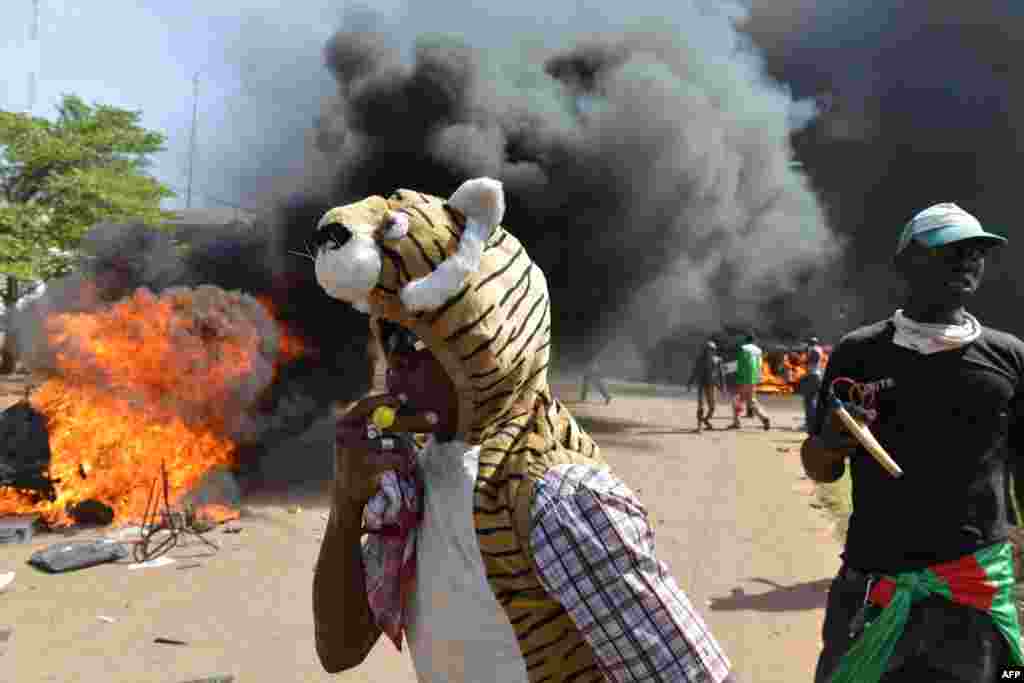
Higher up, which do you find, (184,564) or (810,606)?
(810,606)

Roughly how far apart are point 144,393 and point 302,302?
3.56 meters

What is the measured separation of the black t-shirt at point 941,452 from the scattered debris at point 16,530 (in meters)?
7.26

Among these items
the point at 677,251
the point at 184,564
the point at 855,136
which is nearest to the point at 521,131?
the point at 677,251

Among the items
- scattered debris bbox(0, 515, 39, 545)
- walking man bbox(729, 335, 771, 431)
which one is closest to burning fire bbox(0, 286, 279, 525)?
scattered debris bbox(0, 515, 39, 545)

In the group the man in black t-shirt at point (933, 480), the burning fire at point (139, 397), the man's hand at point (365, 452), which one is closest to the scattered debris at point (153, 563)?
the burning fire at point (139, 397)

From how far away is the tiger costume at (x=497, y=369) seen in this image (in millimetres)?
1368

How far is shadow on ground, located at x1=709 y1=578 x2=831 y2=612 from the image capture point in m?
5.64

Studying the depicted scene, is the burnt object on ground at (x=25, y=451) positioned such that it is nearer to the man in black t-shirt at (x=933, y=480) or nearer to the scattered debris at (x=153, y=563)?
the scattered debris at (x=153, y=563)

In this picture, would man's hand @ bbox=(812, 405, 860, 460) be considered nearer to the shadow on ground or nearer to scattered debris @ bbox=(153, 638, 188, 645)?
the shadow on ground

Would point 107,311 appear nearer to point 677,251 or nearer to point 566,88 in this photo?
point 566,88

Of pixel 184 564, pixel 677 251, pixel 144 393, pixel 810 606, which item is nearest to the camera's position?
pixel 810 606

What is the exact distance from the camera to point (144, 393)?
28.1 feet

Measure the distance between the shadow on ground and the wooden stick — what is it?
3460 mm

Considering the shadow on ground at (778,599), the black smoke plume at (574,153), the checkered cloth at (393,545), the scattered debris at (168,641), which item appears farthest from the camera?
the black smoke plume at (574,153)
